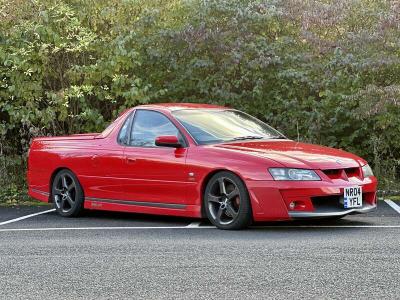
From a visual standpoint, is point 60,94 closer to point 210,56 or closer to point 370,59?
point 210,56

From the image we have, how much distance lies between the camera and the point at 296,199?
9.71m

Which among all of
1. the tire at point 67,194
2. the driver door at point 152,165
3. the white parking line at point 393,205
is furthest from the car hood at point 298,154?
the tire at point 67,194

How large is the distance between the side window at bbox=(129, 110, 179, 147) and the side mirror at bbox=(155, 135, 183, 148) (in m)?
0.28

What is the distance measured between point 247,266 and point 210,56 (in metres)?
8.93

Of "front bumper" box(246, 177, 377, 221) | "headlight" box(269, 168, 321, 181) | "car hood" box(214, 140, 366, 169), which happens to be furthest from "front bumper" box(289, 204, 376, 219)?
"car hood" box(214, 140, 366, 169)

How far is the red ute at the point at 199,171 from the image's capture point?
980 centimetres

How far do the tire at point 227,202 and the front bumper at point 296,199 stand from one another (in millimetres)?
118

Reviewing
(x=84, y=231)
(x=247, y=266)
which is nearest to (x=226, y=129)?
(x=84, y=231)

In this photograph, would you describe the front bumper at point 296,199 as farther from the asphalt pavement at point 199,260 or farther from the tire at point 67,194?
the tire at point 67,194

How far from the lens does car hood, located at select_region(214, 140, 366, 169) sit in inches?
389

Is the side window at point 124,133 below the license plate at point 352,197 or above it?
above

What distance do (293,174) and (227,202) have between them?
2.75ft

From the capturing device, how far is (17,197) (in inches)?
583

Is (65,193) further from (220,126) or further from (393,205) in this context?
(393,205)
